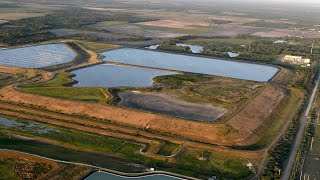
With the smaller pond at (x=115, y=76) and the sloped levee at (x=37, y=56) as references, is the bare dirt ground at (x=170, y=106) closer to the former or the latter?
the smaller pond at (x=115, y=76)

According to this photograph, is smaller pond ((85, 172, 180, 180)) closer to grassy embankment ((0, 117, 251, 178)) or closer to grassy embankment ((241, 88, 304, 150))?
grassy embankment ((0, 117, 251, 178))

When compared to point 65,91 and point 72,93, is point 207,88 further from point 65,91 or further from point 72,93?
point 65,91

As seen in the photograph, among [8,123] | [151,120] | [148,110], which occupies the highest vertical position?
[148,110]

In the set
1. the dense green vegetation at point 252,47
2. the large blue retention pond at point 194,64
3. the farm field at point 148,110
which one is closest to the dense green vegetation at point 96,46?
the farm field at point 148,110

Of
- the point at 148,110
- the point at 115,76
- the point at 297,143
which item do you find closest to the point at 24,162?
the point at 148,110

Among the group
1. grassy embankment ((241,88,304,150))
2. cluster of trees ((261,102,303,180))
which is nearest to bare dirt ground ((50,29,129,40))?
grassy embankment ((241,88,304,150))

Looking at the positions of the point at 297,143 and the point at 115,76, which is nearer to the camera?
the point at 297,143
